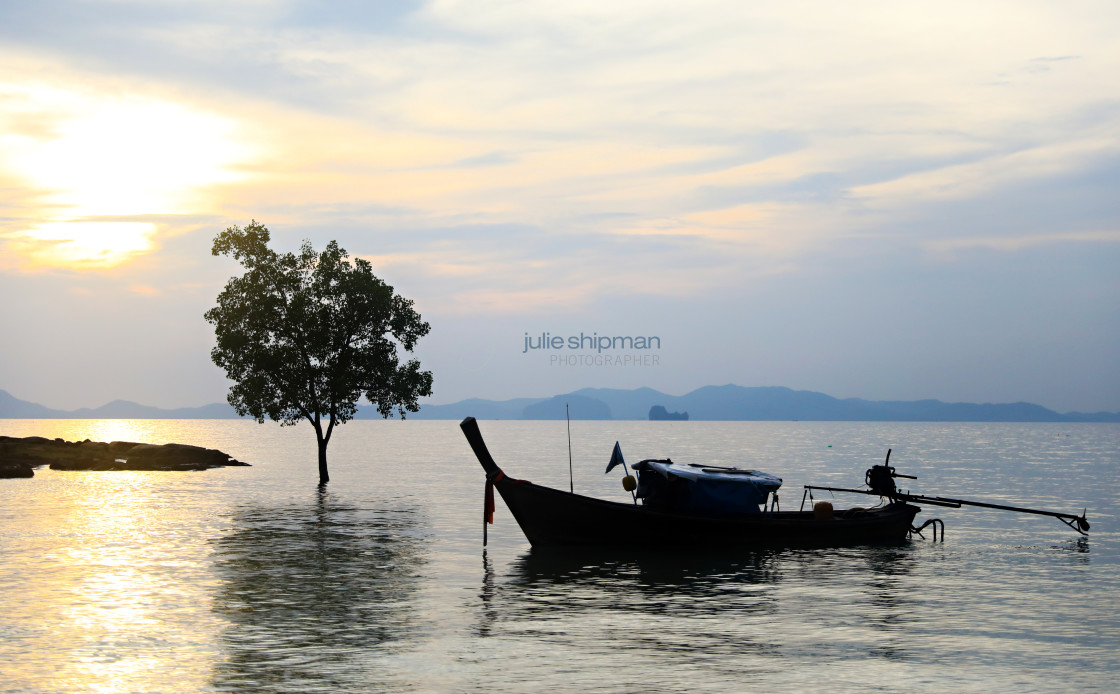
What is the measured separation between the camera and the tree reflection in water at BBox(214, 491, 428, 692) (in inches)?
634

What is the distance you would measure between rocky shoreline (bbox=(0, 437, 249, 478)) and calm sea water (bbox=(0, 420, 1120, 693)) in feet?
117

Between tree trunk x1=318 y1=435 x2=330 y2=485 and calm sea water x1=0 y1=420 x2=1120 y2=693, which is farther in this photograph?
tree trunk x1=318 y1=435 x2=330 y2=485

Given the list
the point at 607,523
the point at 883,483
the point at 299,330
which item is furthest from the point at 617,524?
the point at 299,330

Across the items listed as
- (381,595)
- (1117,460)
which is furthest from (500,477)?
(1117,460)

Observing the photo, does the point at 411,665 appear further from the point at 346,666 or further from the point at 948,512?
the point at 948,512

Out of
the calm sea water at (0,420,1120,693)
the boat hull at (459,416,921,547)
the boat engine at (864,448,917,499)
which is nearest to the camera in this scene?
the calm sea water at (0,420,1120,693)

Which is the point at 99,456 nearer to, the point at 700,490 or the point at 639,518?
the point at 639,518

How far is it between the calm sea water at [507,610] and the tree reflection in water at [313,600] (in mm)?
88

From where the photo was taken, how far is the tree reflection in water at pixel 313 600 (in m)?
16.1

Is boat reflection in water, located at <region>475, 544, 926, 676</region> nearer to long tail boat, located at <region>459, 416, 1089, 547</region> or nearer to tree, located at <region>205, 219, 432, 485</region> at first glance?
long tail boat, located at <region>459, 416, 1089, 547</region>

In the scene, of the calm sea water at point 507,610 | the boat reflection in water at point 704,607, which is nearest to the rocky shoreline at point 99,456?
the calm sea water at point 507,610

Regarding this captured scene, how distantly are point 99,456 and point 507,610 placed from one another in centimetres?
7008

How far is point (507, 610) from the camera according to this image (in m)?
22.1

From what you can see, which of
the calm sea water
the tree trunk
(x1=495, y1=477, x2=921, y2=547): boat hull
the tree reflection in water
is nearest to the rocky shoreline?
the tree trunk
